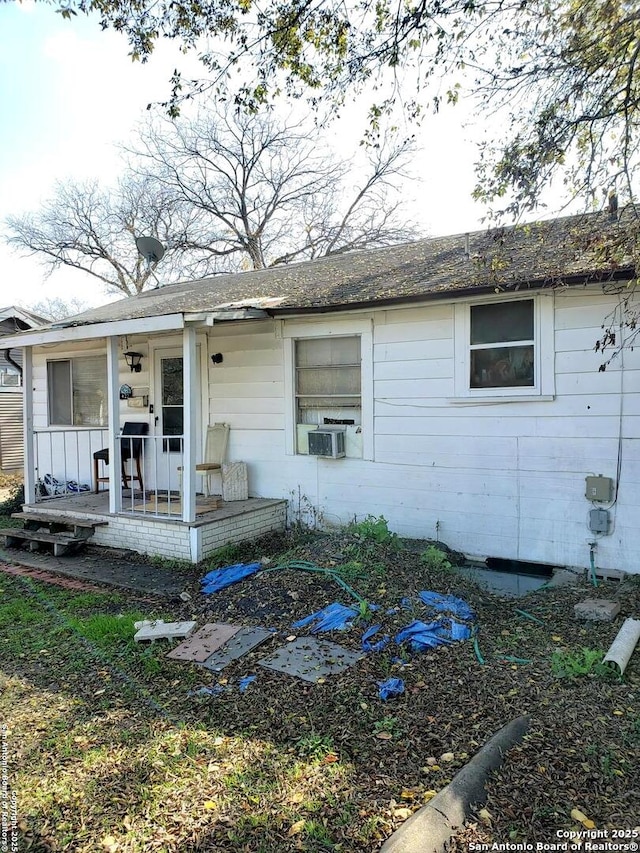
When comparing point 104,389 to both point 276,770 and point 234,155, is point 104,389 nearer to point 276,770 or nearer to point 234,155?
point 276,770

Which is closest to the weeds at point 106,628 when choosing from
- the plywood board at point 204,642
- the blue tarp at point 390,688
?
the plywood board at point 204,642

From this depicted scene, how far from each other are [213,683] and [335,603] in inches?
48.9

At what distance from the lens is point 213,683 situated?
141 inches

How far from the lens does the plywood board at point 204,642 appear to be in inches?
156

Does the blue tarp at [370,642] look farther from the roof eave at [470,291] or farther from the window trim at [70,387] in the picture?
the window trim at [70,387]

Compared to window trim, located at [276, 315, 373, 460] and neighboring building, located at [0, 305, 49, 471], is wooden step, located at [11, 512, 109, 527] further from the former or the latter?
neighboring building, located at [0, 305, 49, 471]

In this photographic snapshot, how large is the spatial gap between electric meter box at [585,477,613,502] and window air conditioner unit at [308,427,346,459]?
2.71m

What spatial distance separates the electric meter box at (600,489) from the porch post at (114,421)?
17.3 ft

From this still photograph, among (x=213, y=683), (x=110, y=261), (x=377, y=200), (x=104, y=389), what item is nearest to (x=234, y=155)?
(x=377, y=200)

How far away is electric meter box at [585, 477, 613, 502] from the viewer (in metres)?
5.14

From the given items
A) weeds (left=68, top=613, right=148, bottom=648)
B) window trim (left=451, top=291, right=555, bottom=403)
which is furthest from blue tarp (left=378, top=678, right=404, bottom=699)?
window trim (left=451, top=291, right=555, bottom=403)

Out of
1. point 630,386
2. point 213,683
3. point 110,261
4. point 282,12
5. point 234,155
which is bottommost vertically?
point 213,683

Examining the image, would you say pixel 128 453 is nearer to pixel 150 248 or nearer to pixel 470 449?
pixel 150 248

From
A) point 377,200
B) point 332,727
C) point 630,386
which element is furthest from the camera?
point 377,200
